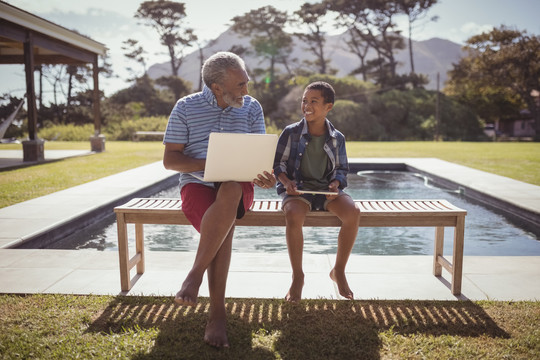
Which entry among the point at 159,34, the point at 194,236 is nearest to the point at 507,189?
the point at 194,236

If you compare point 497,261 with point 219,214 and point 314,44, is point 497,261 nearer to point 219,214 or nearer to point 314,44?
point 219,214

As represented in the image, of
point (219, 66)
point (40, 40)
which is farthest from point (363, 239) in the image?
point (40, 40)

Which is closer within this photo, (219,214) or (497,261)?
(219,214)

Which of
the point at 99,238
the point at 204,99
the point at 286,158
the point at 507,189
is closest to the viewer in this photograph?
the point at 204,99

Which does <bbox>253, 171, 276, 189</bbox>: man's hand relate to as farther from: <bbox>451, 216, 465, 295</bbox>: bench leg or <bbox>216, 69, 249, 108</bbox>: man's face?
<bbox>451, 216, 465, 295</bbox>: bench leg

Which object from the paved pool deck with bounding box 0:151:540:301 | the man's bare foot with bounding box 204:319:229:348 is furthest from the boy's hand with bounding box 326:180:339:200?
the man's bare foot with bounding box 204:319:229:348

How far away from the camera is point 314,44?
34.5 metres

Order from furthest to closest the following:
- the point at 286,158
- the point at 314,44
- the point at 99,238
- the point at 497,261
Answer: the point at 314,44 < the point at 99,238 < the point at 497,261 < the point at 286,158

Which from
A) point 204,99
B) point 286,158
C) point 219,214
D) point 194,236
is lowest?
point 194,236

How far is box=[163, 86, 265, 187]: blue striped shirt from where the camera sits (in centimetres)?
237

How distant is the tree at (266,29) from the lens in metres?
31.0

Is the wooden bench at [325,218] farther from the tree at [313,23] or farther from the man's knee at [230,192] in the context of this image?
the tree at [313,23]

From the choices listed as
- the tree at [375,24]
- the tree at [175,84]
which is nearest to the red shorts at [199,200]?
the tree at [375,24]

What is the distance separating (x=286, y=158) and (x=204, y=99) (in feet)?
2.14
